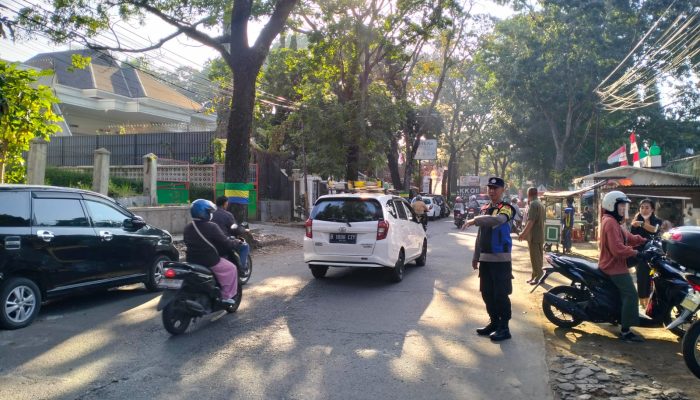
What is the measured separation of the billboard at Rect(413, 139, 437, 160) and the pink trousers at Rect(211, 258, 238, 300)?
109 feet

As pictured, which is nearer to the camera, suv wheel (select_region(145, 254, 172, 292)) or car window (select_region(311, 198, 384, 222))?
suv wheel (select_region(145, 254, 172, 292))

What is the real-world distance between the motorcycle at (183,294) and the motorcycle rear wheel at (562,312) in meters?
4.25

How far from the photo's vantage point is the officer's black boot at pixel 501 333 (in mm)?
6188

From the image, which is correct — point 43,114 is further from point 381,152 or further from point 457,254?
point 381,152

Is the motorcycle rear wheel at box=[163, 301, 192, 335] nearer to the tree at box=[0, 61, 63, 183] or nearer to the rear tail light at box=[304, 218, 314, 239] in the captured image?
the rear tail light at box=[304, 218, 314, 239]

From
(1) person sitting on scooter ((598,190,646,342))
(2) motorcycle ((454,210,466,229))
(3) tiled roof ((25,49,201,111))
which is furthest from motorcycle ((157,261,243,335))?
(3) tiled roof ((25,49,201,111))

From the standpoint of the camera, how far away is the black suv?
641 centimetres

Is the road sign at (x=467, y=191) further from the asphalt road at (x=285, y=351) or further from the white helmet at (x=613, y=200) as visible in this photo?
the white helmet at (x=613, y=200)

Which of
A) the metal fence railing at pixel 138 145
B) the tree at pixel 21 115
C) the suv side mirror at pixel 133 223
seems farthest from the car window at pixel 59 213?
the metal fence railing at pixel 138 145

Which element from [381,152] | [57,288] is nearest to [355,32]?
[381,152]

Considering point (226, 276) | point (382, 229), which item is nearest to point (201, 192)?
point (382, 229)

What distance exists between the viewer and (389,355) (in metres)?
5.57

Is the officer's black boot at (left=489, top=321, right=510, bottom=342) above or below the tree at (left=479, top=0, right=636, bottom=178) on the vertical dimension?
below

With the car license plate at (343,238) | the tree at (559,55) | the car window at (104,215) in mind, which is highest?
the tree at (559,55)
